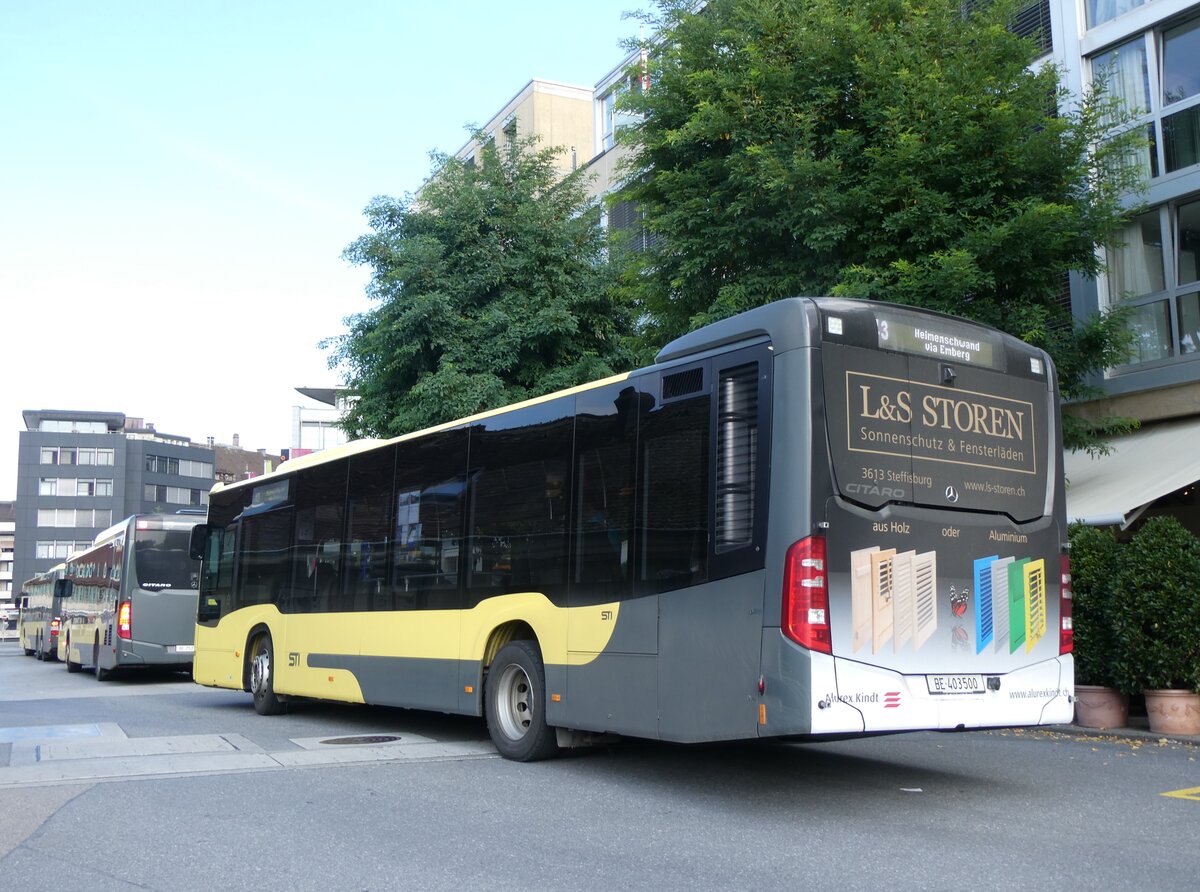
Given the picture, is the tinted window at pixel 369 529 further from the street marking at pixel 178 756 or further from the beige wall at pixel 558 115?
the beige wall at pixel 558 115

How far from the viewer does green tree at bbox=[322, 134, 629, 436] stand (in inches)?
876

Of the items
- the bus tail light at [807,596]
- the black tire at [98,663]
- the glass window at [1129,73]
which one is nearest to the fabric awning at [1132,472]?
the glass window at [1129,73]

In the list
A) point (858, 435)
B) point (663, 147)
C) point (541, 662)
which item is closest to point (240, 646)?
point (541, 662)

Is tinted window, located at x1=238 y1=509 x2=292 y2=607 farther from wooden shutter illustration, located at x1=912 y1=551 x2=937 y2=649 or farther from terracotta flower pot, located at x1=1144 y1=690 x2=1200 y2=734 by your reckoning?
terracotta flower pot, located at x1=1144 y1=690 x2=1200 y2=734

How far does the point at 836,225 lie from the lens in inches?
598

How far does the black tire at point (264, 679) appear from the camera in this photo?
14219 mm

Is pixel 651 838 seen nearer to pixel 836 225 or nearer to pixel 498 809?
pixel 498 809

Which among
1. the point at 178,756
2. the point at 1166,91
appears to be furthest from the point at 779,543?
the point at 1166,91

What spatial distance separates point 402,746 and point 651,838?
4800mm

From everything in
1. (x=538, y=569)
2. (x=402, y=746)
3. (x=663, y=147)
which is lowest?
(x=402, y=746)

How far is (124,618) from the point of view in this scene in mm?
21406

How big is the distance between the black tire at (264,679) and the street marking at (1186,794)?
Answer: 32.0 feet

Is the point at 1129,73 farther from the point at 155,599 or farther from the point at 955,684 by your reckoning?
the point at 155,599

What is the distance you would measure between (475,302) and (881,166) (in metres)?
10.3
